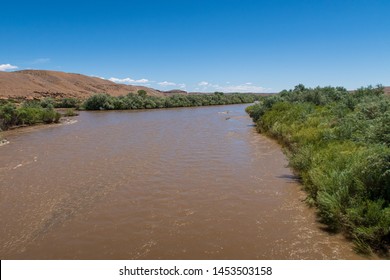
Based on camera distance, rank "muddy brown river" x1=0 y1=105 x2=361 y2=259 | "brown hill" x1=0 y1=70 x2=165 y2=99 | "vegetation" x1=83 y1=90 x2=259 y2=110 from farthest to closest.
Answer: "brown hill" x1=0 y1=70 x2=165 y2=99 < "vegetation" x1=83 y1=90 x2=259 y2=110 < "muddy brown river" x1=0 y1=105 x2=361 y2=259

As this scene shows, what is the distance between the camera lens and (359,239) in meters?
6.26

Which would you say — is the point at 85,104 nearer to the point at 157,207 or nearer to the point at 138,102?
the point at 138,102

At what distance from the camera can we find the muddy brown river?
6.61m

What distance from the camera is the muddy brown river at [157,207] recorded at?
6.61 metres

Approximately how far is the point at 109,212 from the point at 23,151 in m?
11.0

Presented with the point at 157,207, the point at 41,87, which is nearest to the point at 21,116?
the point at 157,207

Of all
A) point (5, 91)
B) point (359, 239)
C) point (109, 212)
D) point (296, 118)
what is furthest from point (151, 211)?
point (5, 91)

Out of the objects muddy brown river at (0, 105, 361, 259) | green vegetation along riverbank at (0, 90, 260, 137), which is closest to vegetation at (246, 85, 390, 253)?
muddy brown river at (0, 105, 361, 259)

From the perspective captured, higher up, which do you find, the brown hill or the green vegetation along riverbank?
the brown hill

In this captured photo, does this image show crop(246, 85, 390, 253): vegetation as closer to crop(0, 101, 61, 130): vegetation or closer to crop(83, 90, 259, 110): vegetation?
crop(0, 101, 61, 130): vegetation

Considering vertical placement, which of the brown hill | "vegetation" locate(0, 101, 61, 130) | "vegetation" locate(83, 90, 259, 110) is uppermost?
the brown hill

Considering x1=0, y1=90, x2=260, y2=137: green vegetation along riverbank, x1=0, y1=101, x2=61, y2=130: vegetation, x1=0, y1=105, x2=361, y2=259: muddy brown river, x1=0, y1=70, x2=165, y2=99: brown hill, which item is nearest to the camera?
x1=0, y1=105, x2=361, y2=259: muddy brown river

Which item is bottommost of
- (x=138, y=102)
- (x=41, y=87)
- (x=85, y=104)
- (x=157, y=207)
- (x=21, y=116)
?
(x=157, y=207)

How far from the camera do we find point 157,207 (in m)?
8.84
